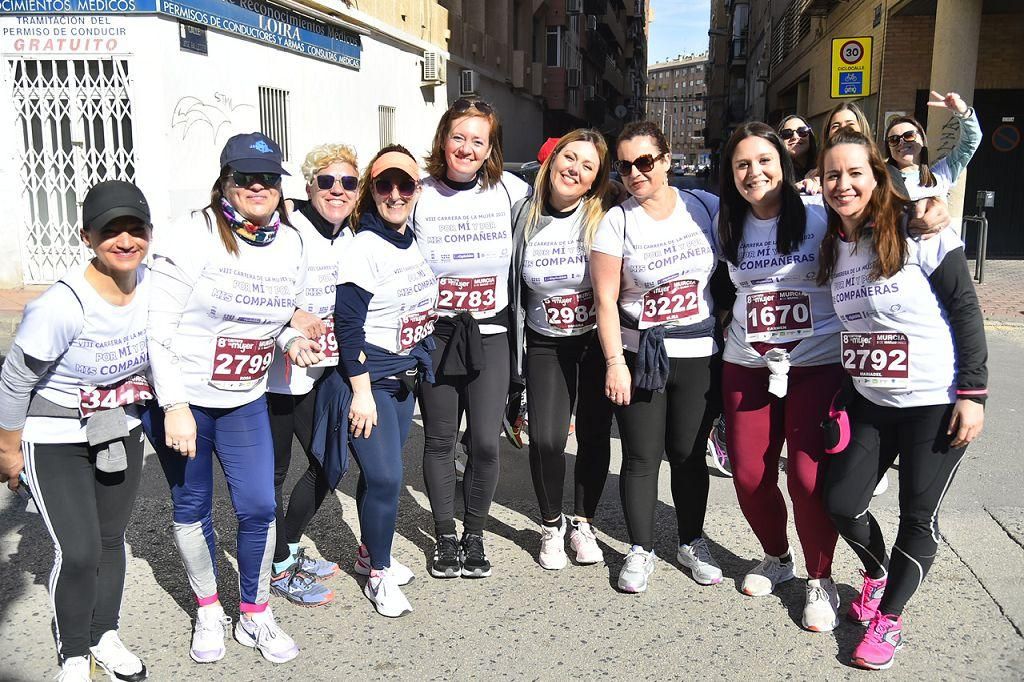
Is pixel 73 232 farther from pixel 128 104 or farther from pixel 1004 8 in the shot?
pixel 1004 8

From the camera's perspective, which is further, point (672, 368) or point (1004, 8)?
point (1004, 8)

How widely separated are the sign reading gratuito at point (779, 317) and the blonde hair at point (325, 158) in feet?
5.46

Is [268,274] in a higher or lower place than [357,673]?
higher

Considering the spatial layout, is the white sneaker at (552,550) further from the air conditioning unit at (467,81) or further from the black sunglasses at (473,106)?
the air conditioning unit at (467,81)

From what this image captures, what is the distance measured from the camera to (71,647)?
2930 millimetres

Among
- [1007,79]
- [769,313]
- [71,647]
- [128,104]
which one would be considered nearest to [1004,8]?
[1007,79]

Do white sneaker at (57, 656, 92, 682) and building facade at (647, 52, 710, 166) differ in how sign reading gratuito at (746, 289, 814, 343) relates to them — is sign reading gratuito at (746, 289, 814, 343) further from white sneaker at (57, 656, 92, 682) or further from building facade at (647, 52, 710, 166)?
building facade at (647, 52, 710, 166)

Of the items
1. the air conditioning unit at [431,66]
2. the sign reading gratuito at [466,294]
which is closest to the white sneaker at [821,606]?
the sign reading gratuito at [466,294]

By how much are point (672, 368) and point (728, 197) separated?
2.34 ft

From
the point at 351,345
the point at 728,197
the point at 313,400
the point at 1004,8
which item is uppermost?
the point at 1004,8

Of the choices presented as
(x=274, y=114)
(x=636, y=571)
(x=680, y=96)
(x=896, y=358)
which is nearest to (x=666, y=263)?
(x=896, y=358)

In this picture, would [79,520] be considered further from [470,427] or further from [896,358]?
[896,358]

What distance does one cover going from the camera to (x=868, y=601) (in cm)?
350

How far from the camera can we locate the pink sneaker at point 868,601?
348cm
